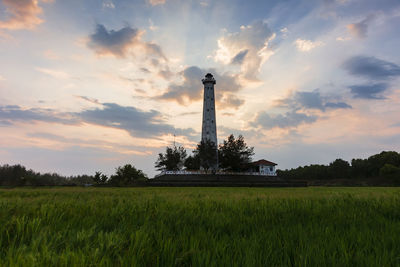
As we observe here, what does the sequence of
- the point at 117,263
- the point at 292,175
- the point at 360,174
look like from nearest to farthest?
the point at 117,263
the point at 360,174
the point at 292,175

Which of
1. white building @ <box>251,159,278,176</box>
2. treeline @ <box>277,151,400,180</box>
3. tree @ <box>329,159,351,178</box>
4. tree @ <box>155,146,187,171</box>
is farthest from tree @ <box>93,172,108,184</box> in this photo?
tree @ <box>329,159,351,178</box>

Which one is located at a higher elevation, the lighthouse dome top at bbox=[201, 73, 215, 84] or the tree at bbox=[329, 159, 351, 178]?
the lighthouse dome top at bbox=[201, 73, 215, 84]

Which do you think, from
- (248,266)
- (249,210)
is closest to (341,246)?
(248,266)

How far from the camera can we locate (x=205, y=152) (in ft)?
159

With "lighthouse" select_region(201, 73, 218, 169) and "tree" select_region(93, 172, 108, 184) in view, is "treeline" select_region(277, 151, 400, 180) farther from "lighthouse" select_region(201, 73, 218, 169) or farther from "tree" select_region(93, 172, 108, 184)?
"tree" select_region(93, 172, 108, 184)

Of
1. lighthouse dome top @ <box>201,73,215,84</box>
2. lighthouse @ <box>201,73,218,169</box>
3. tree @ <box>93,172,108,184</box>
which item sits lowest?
tree @ <box>93,172,108,184</box>

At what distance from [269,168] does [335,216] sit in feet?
226

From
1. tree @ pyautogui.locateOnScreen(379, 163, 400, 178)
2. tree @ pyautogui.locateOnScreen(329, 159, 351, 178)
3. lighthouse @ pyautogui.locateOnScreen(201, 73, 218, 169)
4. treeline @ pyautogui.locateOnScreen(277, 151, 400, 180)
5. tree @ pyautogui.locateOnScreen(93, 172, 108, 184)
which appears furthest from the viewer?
tree @ pyautogui.locateOnScreen(329, 159, 351, 178)

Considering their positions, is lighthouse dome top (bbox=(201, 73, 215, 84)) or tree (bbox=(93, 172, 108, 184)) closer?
tree (bbox=(93, 172, 108, 184))

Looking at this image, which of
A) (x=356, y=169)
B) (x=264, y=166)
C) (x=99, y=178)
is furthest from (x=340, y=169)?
(x=99, y=178)

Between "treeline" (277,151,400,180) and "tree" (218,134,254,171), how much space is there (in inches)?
1302

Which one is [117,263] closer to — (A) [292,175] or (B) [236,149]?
(B) [236,149]

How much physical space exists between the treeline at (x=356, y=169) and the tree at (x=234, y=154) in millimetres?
33075

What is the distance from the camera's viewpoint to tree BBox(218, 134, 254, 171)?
47938mm
